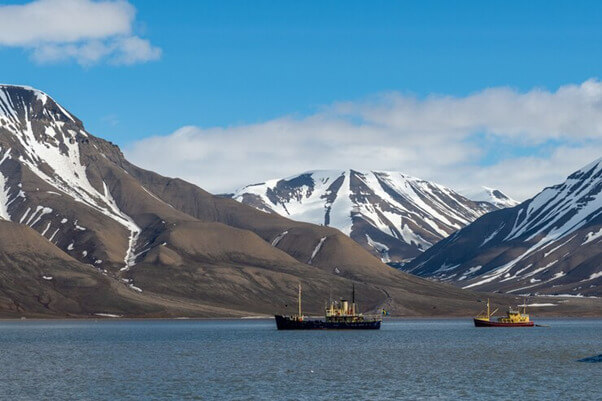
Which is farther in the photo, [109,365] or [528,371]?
[109,365]

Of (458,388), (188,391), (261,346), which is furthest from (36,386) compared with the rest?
(261,346)

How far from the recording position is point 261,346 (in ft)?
593

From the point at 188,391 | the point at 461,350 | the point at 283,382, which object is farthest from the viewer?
the point at 461,350

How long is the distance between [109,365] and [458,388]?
5046cm

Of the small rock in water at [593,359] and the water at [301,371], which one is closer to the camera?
the water at [301,371]

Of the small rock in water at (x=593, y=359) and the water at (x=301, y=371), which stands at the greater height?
the small rock in water at (x=593, y=359)

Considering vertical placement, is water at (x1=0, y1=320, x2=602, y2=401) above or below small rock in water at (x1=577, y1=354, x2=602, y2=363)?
below

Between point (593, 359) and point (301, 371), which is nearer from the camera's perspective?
point (301, 371)

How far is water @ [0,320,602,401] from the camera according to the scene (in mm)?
100494

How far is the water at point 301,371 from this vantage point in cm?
10049

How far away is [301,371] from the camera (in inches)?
4902

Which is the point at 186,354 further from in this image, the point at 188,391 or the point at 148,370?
the point at 188,391

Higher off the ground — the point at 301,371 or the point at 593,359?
the point at 593,359

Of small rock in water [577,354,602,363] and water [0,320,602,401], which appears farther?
small rock in water [577,354,602,363]
